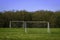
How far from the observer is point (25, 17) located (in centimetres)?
4159

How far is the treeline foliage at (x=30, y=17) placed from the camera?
3912cm

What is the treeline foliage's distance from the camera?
128ft

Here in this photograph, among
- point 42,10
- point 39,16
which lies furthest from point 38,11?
point 39,16

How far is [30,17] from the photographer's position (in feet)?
136

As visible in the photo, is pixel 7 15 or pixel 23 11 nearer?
pixel 7 15

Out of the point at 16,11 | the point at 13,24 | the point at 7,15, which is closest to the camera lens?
the point at 13,24

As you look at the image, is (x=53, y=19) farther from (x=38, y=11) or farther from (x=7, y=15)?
(x=7, y=15)

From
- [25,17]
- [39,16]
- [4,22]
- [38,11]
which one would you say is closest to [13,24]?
[4,22]

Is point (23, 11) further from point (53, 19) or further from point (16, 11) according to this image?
point (53, 19)

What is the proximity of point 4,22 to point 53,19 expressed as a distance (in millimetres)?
12583

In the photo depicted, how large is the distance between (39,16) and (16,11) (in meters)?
7.36

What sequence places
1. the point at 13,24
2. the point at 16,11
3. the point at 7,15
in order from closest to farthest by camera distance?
the point at 13,24, the point at 7,15, the point at 16,11

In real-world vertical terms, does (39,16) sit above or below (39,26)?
above

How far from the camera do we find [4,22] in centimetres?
3819
